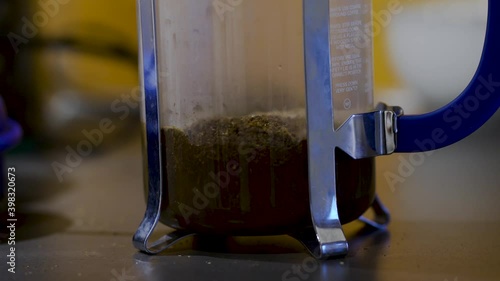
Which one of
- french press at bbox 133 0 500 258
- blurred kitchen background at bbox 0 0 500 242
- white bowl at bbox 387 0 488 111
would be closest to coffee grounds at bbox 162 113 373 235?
french press at bbox 133 0 500 258

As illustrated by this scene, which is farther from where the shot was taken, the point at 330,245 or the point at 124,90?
the point at 124,90

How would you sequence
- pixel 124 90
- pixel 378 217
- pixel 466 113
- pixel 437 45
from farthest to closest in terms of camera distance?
1. pixel 124 90
2. pixel 437 45
3. pixel 378 217
4. pixel 466 113

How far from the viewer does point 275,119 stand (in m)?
0.52

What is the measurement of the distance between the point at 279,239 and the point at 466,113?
17 centimetres

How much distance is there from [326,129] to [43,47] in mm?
617

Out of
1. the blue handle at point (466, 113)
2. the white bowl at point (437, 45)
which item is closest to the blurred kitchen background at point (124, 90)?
the white bowl at point (437, 45)

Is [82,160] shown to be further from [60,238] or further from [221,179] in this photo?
[221,179]

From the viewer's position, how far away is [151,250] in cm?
55

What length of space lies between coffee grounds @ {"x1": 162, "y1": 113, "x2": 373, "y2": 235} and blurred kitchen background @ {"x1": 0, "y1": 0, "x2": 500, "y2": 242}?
0.13m

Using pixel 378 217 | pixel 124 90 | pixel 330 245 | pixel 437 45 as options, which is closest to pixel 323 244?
pixel 330 245

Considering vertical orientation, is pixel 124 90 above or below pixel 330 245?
above

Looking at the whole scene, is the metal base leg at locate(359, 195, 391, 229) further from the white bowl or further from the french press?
the white bowl

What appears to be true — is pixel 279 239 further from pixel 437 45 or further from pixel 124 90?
pixel 124 90

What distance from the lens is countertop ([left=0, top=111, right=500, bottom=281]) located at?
0.49m
